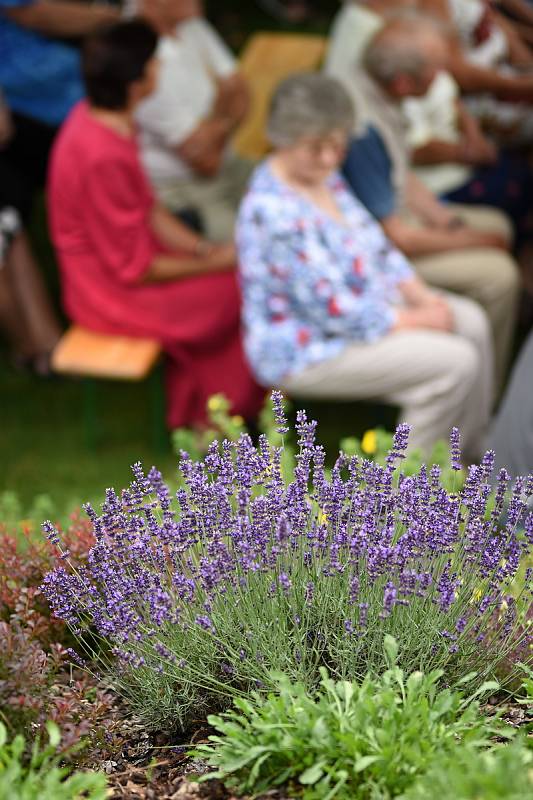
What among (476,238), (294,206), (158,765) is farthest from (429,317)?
(158,765)

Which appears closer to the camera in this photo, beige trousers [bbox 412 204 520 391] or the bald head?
the bald head

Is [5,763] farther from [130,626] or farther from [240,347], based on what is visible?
[240,347]

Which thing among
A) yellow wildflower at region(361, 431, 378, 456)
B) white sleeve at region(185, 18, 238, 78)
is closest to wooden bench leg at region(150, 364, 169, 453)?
white sleeve at region(185, 18, 238, 78)

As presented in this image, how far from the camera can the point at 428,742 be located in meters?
2.24

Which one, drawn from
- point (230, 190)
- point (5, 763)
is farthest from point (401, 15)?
point (5, 763)

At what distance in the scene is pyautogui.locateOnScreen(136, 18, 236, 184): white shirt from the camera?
5652mm

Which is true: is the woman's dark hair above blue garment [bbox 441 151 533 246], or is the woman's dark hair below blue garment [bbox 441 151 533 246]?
above

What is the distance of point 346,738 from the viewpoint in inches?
86.5

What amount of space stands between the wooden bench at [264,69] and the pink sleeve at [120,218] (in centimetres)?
126

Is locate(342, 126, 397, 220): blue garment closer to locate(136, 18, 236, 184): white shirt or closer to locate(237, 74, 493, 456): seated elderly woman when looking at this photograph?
locate(237, 74, 493, 456): seated elderly woman

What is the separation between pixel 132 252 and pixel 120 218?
7.3 inches

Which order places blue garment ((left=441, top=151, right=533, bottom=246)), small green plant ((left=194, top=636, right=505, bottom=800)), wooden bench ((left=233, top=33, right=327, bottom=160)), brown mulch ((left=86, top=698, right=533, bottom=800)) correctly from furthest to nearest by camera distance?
wooden bench ((left=233, top=33, right=327, bottom=160))
blue garment ((left=441, top=151, right=533, bottom=246))
brown mulch ((left=86, top=698, right=533, bottom=800))
small green plant ((left=194, top=636, right=505, bottom=800))

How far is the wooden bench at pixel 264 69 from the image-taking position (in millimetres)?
6359

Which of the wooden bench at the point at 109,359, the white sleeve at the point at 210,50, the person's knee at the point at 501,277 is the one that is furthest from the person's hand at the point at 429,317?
the white sleeve at the point at 210,50
